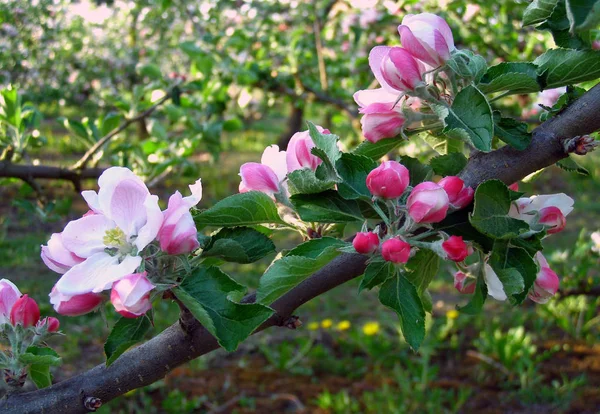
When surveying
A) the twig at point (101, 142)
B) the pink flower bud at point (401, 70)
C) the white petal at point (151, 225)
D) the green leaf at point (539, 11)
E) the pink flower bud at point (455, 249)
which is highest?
the green leaf at point (539, 11)

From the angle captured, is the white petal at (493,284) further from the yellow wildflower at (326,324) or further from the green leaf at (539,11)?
→ the yellow wildflower at (326,324)

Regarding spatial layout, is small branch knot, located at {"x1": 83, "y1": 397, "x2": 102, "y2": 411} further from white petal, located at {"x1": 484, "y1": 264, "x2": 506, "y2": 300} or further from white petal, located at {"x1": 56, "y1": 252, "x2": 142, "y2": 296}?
white petal, located at {"x1": 484, "y1": 264, "x2": 506, "y2": 300}

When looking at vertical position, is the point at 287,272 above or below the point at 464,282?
above

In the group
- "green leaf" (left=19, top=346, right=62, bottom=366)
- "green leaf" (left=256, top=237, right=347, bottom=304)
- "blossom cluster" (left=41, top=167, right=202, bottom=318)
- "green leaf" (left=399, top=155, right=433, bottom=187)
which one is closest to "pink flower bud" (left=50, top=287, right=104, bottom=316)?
"blossom cluster" (left=41, top=167, right=202, bottom=318)

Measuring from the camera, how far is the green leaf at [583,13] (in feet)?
1.96

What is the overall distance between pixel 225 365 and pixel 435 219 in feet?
10.3

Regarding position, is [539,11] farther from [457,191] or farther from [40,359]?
[40,359]

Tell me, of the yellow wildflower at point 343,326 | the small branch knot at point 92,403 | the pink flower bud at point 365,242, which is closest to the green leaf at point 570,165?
the pink flower bud at point 365,242

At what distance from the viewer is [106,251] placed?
0.75 metres

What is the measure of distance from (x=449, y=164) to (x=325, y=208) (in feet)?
0.59

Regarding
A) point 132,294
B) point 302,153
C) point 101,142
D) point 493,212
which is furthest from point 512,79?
point 101,142

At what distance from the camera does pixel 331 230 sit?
91cm

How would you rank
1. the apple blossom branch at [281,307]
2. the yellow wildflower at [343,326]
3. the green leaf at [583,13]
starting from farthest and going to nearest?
the yellow wildflower at [343,326], the apple blossom branch at [281,307], the green leaf at [583,13]

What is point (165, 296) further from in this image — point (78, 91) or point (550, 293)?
point (78, 91)
